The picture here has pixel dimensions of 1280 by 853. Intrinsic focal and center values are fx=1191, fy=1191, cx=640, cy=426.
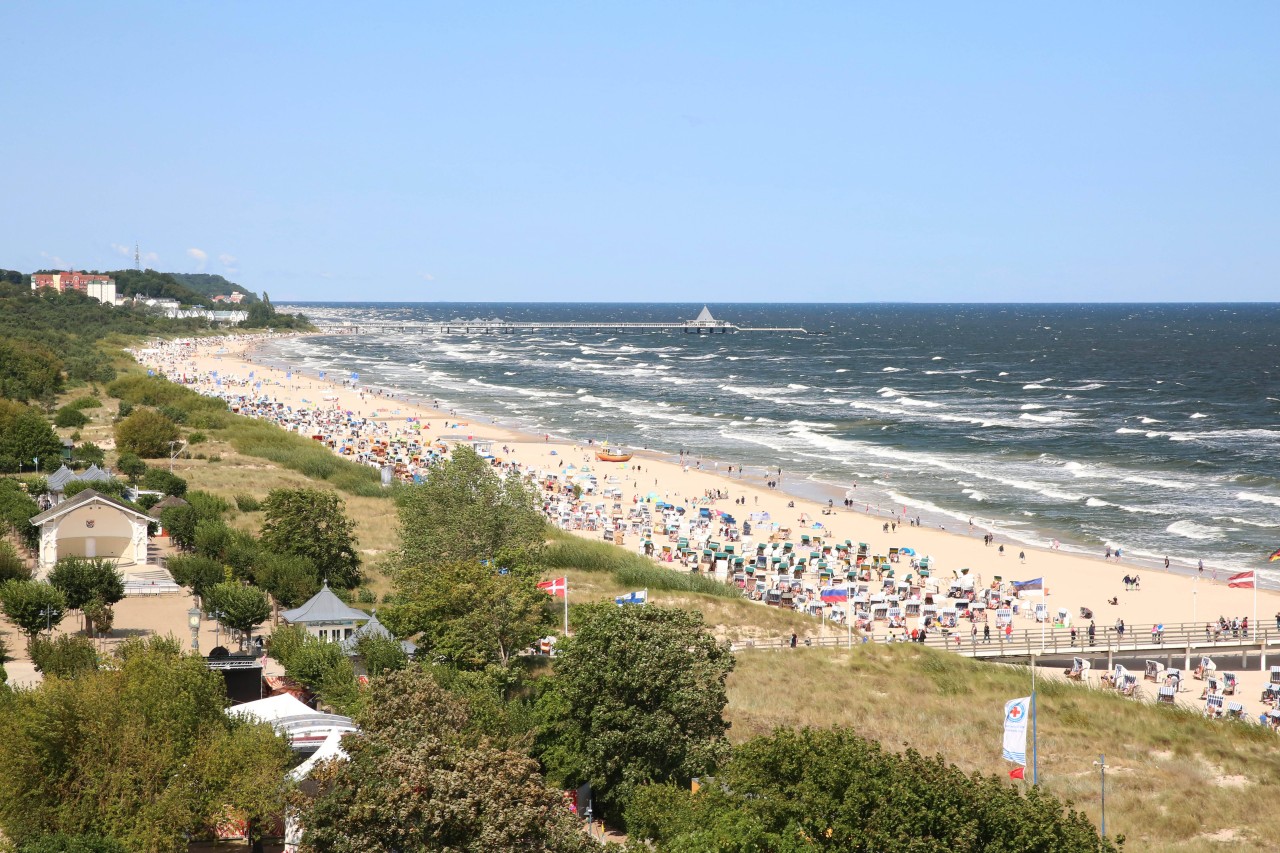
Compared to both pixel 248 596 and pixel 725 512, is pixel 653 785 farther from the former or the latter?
pixel 725 512

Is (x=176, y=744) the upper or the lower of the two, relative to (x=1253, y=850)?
upper

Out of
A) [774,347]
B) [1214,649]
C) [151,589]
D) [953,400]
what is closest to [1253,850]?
[1214,649]

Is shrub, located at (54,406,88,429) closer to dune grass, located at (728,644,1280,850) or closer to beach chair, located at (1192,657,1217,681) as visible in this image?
dune grass, located at (728,644,1280,850)

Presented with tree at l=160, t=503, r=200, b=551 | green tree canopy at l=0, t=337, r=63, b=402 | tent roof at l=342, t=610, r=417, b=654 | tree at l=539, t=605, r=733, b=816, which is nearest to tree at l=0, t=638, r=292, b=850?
tree at l=539, t=605, r=733, b=816

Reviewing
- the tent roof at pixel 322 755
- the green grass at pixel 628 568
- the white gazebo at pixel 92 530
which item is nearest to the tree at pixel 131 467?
the white gazebo at pixel 92 530

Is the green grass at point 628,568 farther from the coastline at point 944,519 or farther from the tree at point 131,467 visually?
the tree at point 131,467

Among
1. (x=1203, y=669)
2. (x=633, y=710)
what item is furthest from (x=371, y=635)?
(x=1203, y=669)

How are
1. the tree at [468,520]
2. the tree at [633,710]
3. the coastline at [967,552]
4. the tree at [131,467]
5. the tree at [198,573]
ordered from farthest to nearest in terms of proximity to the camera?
the tree at [131,467] → the coastline at [967,552] → the tree at [198,573] → the tree at [468,520] → the tree at [633,710]
